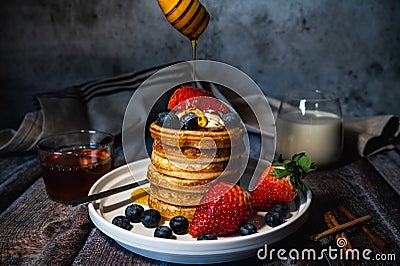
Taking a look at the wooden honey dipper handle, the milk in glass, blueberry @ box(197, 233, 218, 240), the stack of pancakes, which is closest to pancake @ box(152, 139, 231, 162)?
the stack of pancakes

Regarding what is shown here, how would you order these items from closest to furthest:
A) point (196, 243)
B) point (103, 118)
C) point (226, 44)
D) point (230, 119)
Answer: point (196, 243) → point (230, 119) → point (103, 118) → point (226, 44)

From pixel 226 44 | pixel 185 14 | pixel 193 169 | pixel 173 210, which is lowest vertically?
pixel 173 210

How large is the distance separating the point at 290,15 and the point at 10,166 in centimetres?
132

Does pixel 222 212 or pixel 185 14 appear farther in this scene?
pixel 185 14

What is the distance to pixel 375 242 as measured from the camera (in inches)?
44.9

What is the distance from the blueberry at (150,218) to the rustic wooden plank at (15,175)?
48cm

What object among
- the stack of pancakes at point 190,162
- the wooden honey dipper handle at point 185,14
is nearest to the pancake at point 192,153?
the stack of pancakes at point 190,162

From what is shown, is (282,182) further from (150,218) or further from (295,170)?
(150,218)

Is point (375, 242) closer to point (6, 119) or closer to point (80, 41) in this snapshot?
point (80, 41)

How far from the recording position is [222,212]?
107 cm

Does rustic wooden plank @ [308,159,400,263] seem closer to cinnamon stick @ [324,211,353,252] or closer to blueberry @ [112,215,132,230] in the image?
cinnamon stick @ [324,211,353,252]

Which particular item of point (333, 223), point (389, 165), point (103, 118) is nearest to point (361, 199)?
point (333, 223)

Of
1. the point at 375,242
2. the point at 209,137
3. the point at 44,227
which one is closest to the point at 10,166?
the point at 44,227

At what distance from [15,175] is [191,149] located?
2.46 feet
